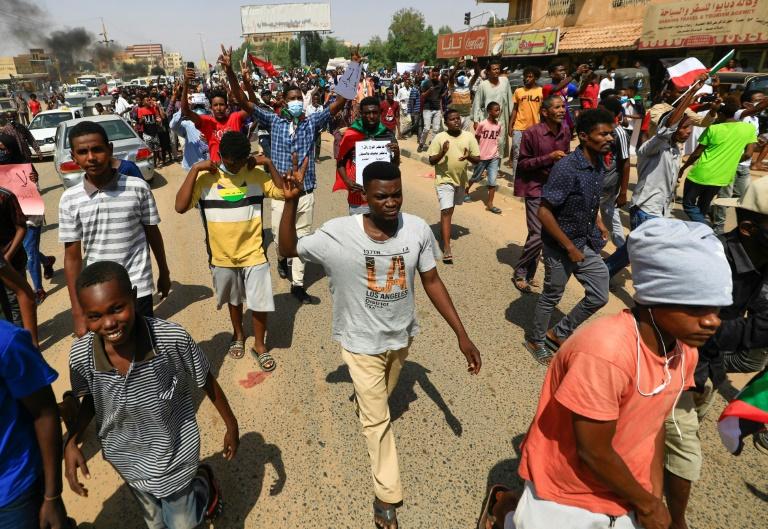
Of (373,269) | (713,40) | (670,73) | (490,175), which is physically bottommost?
(490,175)

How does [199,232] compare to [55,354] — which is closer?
[55,354]

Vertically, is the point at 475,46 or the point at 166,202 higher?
the point at 475,46

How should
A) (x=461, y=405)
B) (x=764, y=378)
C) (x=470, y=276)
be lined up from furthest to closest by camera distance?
(x=470, y=276) → (x=461, y=405) → (x=764, y=378)

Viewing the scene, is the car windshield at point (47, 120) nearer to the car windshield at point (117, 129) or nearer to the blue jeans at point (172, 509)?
the car windshield at point (117, 129)

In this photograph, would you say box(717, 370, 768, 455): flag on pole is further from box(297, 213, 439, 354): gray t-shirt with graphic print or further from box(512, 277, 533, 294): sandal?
box(512, 277, 533, 294): sandal

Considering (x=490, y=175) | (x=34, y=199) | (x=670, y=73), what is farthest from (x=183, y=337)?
(x=490, y=175)

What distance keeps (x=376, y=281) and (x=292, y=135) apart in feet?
10.4

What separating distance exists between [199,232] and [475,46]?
32067 mm

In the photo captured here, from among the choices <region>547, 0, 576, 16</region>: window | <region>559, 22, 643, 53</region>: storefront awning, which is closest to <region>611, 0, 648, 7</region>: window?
<region>559, 22, 643, 53</region>: storefront awning

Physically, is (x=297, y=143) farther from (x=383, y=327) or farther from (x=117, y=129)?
(x=117, y=129)

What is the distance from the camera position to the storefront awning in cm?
2317

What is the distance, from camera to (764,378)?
1.77 m

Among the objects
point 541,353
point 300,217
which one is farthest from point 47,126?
point 541,353

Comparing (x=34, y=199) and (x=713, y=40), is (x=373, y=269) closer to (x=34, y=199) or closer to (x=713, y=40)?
(x=34, y=199)
